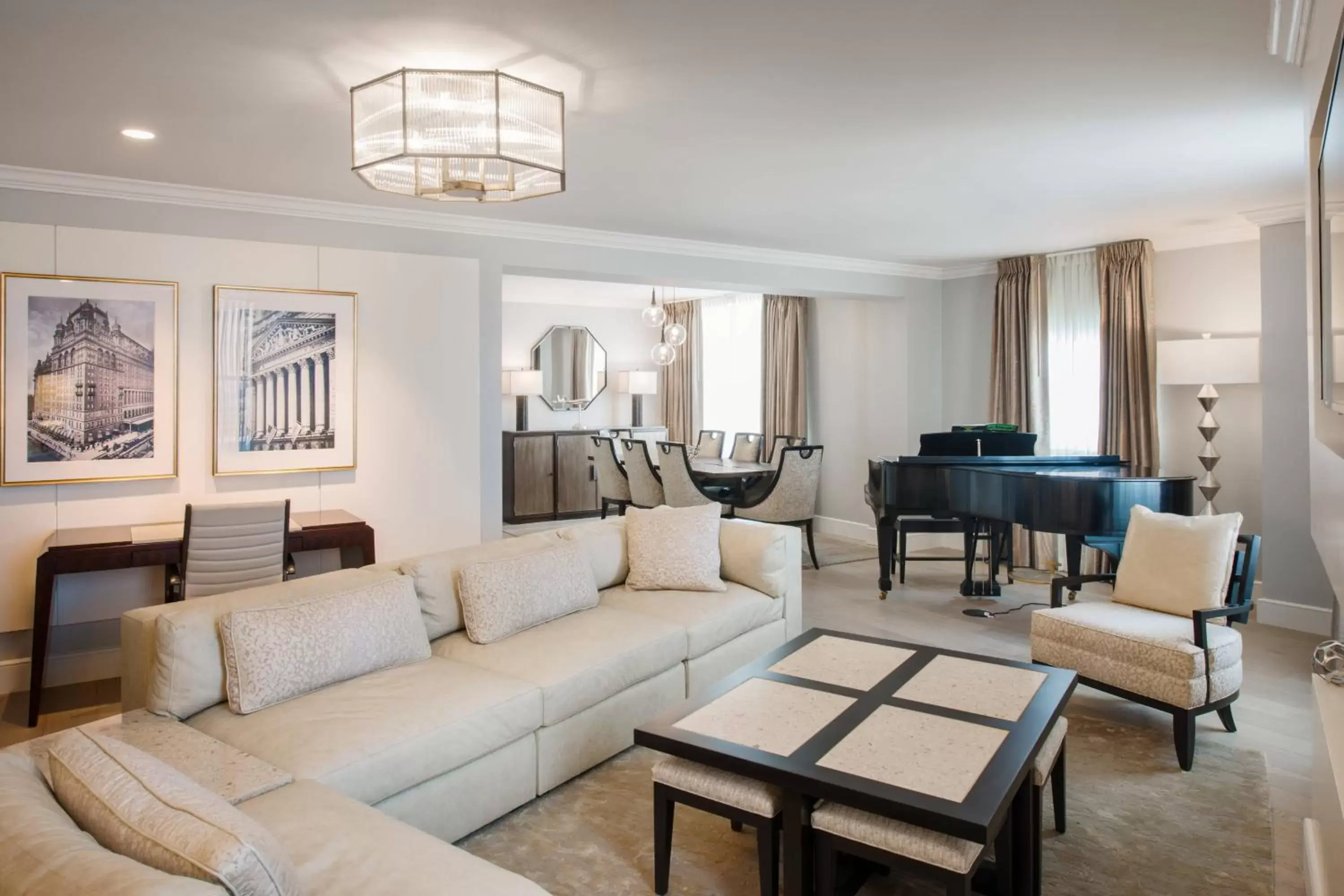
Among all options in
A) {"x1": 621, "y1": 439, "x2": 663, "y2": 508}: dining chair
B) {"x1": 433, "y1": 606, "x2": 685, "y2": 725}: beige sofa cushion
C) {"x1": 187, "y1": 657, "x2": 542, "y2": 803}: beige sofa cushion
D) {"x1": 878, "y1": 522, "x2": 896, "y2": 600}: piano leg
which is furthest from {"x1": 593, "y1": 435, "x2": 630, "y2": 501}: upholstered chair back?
{"x1": 187, "y1": 657, "x2": 542, "y2": 803}: beige sofa cushion

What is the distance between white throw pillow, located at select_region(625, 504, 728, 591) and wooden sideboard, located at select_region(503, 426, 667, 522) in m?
5.07

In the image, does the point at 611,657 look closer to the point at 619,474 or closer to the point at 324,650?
the point at 324,650

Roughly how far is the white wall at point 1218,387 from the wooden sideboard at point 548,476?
5.62 m

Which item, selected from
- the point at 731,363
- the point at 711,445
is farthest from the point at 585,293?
the point at 711,445

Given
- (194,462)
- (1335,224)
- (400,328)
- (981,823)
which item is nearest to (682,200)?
(400,328)

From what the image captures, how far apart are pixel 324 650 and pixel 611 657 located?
1.02m

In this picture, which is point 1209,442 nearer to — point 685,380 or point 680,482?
point 680,482

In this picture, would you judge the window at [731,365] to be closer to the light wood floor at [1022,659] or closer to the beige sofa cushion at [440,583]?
the light wood floor at [1022,659]

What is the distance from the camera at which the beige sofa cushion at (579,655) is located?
300 cm

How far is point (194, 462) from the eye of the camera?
4504 millimetres

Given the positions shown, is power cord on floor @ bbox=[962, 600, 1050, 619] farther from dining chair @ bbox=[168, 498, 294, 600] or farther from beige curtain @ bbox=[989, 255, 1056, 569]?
dining chair @ bbox=[168, 498, 294, 600]

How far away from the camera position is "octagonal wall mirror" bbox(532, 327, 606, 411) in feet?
32.9

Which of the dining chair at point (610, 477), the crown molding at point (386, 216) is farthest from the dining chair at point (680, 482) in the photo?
the crown molding at point (386, 216)

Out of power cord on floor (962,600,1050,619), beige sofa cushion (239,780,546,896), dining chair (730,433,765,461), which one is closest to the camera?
beige sofa cushion (239,780,546,896)
